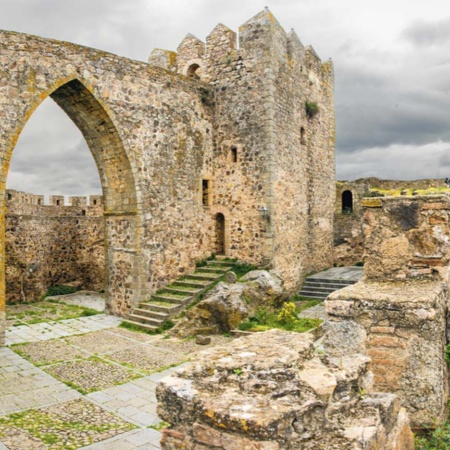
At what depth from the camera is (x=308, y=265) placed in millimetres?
16188

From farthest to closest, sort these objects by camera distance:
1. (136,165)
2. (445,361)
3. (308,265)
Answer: (308,265), (136,165), (445,361)

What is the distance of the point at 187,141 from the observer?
13422 mm

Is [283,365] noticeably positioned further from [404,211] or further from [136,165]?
[136,165]

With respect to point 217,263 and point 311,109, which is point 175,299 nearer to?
point 217,263

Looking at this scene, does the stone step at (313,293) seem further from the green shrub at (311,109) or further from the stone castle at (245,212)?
the green shrub at (311,109)

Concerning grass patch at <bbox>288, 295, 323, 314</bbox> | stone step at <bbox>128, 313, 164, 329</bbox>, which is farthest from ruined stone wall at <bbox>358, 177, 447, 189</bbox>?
stone step at <bbox>128, 313, 164, 329</bbox>

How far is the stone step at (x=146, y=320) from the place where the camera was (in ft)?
35.6

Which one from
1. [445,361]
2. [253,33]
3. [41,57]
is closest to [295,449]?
[445,361]

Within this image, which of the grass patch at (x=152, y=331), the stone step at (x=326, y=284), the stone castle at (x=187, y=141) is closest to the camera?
the grass patch at (x=152, y=331)

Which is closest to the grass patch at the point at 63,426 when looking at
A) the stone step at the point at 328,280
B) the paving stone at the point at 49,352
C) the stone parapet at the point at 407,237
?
the paving stone at the point at 49,352

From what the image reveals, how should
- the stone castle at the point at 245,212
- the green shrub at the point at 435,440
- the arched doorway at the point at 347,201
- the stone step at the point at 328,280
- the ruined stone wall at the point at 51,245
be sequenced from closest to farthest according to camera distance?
the stone castle at the point at 245,212
the green shrub at the point at 435,440
the ruined stone wall at the point at 51,245
the stone step at the point at 328,280
the arched doorway at the point at 347,201

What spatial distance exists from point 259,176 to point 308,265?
15.0 feet

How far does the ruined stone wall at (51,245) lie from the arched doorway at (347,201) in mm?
11171

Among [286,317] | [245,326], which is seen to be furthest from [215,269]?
[286,317]
